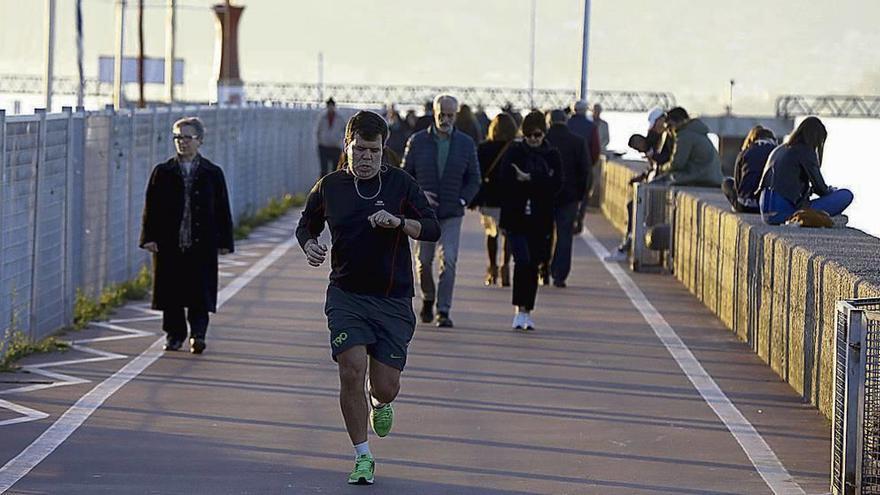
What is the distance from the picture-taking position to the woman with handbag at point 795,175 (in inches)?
621

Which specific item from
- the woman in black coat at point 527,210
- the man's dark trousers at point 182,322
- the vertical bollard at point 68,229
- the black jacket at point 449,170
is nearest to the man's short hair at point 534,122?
the woman in black coat at point 527,210

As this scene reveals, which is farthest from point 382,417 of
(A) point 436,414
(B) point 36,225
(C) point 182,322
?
(B) point 36,225

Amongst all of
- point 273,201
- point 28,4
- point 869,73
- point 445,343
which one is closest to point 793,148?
point 445,343

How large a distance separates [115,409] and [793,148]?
6.30 m

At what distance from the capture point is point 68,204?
16188 millimetres

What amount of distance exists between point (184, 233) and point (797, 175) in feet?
15.5

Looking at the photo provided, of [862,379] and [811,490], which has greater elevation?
[862,379]

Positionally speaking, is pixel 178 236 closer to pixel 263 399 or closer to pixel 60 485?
pixel 263 399

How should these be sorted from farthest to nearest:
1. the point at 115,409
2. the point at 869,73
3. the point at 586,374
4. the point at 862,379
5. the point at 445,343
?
1. the point at 869,73
2. the point at 445,343
3. the point at 586,374
4. the point at 115,409
5. the point at 862,379

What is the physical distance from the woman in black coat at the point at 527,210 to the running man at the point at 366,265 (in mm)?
6017

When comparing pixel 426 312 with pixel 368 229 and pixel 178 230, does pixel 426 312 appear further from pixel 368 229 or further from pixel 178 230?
pixel 368 229

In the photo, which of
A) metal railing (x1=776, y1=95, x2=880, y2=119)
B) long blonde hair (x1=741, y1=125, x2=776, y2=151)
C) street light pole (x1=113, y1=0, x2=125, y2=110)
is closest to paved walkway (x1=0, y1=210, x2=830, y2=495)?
long blonde hair (x1=741, y1=125, x2=776, y2=151)

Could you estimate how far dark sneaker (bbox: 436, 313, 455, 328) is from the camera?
1616 centimetres

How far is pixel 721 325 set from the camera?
16531 millimetres
